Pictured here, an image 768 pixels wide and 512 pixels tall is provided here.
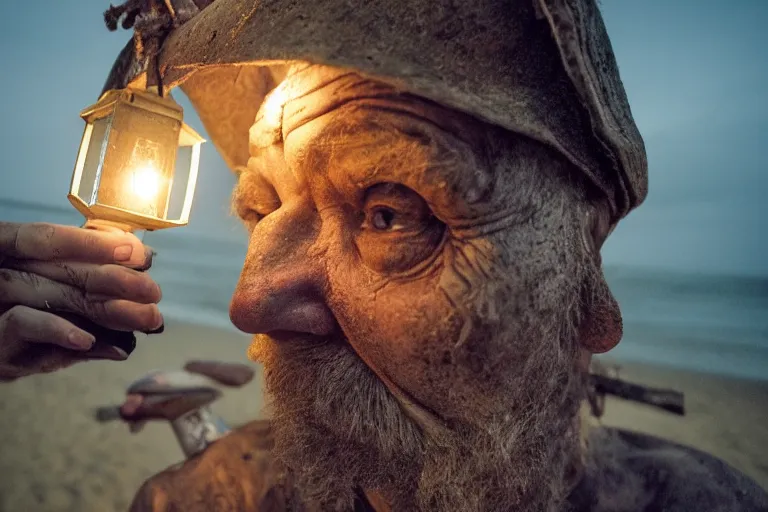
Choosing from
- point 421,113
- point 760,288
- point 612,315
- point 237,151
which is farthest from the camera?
point 760,288

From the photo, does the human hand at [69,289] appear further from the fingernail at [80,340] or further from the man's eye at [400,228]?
the man's eye at [400,228]

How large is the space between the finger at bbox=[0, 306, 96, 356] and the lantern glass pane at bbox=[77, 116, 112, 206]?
0.28 metres

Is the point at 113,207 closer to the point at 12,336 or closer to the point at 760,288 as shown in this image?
the point at 12,336

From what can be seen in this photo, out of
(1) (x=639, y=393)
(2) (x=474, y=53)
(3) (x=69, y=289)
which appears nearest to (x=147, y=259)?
(3) (x=69, y=289)

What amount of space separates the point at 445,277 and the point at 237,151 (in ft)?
3.63

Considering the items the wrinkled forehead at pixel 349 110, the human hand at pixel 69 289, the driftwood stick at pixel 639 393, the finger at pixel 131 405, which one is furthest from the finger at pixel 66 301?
the driftwood stick at pixel 639 393

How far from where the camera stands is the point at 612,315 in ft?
3.55

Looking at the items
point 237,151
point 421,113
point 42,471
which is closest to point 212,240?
point 42,471

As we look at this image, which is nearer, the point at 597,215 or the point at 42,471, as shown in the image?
the point at 597,215

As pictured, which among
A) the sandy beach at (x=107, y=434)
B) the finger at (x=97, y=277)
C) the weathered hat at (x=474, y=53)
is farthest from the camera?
the sandy beach at (x=107, y=434)

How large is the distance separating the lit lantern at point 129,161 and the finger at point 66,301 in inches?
6.9

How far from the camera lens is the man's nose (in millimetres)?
1000

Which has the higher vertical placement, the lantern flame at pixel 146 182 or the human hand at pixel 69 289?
the lantern flame at pixel 146 182

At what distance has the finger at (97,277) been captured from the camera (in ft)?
3.34
